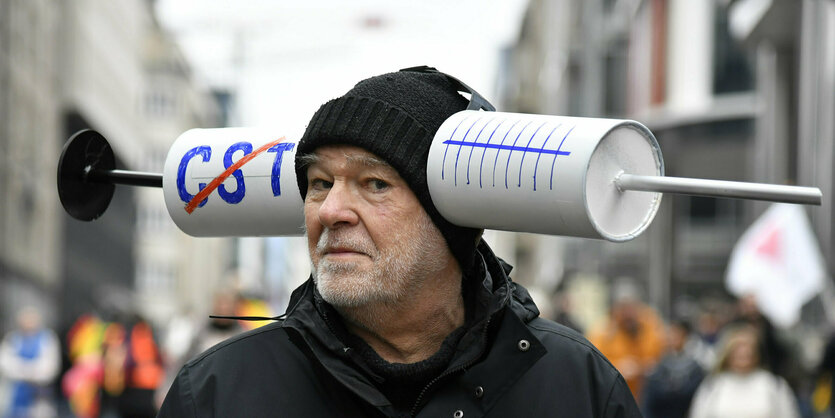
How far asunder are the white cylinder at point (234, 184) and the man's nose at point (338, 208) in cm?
25

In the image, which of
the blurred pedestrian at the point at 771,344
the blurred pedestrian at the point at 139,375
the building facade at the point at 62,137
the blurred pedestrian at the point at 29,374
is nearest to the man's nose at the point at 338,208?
the blurred pedestrian at the point at 771,344

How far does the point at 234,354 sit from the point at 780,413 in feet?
24.5

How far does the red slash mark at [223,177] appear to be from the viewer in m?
3.37

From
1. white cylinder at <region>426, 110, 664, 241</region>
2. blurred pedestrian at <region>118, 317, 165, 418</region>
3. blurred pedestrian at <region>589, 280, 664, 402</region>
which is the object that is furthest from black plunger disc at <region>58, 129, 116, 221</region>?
blurred pedestrian at <region>589, 280, 664, 402</region>

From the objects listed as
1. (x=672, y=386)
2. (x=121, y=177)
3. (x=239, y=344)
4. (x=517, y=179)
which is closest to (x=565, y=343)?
(x=517, y=179)

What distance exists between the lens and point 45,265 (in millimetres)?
45500

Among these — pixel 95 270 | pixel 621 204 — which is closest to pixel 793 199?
pixel 621 204

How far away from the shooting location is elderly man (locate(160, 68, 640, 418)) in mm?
3037

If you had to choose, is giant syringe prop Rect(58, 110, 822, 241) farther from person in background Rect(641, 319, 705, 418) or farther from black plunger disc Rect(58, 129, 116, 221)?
person in background Rect(641, 319, 705, 418)

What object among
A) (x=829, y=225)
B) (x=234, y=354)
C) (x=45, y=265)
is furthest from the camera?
(x=45, y=265)

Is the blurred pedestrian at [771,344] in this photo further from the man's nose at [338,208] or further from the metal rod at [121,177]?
the man's nose at [338,208]

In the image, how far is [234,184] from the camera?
339 cm

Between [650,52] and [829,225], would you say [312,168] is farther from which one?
[650,52]

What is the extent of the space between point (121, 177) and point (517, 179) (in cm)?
111
